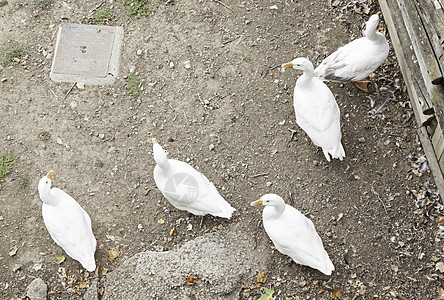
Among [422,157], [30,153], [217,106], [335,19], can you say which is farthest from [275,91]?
[30,153]

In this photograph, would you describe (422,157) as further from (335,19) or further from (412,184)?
(335,19)

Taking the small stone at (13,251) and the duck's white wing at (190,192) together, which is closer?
the duck's white wing at (190,192)

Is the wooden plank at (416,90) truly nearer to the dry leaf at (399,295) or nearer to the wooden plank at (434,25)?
the wooden plank at (434,25)

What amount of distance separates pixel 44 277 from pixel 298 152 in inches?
117

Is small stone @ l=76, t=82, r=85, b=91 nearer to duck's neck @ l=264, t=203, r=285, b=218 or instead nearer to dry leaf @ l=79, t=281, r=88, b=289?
dry leaf @ l=79, t=281, r=88, b=289

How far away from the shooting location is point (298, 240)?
409 cm

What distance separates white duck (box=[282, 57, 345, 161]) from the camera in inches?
181

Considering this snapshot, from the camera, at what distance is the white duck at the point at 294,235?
4078 millimetres

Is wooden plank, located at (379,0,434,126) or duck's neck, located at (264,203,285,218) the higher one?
wooden plank, located at (379,0,434,126)

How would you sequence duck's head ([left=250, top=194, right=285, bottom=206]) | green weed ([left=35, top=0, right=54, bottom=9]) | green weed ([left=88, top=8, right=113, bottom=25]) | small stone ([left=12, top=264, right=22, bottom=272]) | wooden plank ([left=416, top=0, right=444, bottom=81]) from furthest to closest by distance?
1. green weed ([left=35, top=0, right=54, bottom=9])
2. green weed ([left=88, top=8, right=113, bottom=25])
3. small stone ([left=12, top=264, right=22, bottom=272])
4. wooden plank ([left=416, top=0, right=444, bottom=81])
5. duck's head ([left=250, top=194, right=285, bottom=206])

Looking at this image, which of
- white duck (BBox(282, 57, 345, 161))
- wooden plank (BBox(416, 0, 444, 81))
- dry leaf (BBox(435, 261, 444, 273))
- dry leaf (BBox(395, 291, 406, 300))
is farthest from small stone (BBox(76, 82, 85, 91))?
dry leaf (BBox(435, 261, 444, 273))

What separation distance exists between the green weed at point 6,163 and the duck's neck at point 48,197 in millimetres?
993

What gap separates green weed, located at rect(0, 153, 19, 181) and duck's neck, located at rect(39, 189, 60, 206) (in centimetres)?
99

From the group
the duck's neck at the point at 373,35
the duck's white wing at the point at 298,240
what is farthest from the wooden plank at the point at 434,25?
the duck's white wing at the point at 298,240
